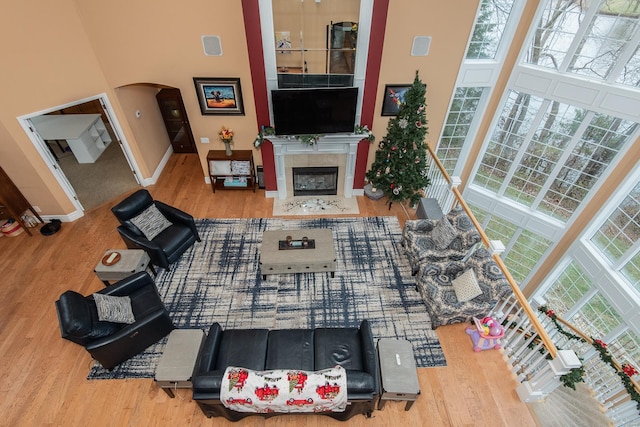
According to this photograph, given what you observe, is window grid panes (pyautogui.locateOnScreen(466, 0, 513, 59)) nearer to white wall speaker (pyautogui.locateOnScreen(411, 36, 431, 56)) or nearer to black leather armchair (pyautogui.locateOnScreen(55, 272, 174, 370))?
white wall speaker (pyautogui.locateOnScreen(411, 36, 431, 56))

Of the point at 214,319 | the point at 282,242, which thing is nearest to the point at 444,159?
Result: the point at 282,242

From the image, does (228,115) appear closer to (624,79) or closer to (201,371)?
(201,371)

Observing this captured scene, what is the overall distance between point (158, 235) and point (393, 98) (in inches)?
193

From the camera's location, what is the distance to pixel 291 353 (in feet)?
12.2

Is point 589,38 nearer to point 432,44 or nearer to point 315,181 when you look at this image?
point 432,44

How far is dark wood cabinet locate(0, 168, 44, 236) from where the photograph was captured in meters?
5.46

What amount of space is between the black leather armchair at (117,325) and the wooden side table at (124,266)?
48cm

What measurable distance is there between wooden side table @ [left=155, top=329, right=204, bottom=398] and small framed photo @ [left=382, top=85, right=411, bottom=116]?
16.5 ft

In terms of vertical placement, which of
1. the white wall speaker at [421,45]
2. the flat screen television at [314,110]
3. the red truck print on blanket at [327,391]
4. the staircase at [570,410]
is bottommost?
the staircase at [570,410]

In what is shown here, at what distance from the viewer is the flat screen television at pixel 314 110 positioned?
17.7ft

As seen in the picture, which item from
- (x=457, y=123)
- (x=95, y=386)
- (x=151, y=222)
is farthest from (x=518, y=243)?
(x=95, y=386)

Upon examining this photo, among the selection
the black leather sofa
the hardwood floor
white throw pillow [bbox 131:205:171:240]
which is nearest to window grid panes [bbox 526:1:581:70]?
the hardwood floor

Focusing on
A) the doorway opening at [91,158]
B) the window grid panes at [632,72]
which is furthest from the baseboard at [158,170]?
the window grid panes at [632,72]

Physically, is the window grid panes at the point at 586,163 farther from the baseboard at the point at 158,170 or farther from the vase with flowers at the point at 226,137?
the baseboard at the point at 158,170
